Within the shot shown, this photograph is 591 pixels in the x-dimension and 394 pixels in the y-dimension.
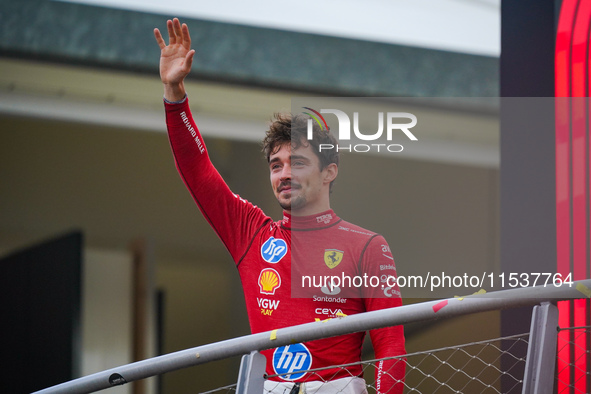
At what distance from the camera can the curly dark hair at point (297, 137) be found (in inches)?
98.1

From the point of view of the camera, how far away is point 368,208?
9.07 feet

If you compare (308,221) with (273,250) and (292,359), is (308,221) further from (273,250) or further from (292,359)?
(292,359)

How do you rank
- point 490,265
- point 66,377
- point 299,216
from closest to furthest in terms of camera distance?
point 299,216 < point 490,265 < point 66,377

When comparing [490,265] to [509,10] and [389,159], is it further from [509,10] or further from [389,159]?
[509,10]

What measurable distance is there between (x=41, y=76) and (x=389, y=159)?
270cm

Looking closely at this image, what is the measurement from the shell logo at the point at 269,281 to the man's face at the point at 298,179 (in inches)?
8.0

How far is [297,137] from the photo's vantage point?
2.50 metres

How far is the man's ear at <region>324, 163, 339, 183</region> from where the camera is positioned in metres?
2.52

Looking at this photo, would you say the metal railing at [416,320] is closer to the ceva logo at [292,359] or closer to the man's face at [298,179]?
the ceva logo at [292,359]

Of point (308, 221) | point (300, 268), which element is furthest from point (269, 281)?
point (308, 221)

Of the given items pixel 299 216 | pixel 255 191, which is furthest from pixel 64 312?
pixel 299 216

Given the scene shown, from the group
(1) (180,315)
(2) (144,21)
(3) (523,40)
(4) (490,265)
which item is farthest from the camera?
(1) (180,315)

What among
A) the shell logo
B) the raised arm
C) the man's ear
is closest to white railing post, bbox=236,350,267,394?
the shell logo

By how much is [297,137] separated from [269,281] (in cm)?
45
